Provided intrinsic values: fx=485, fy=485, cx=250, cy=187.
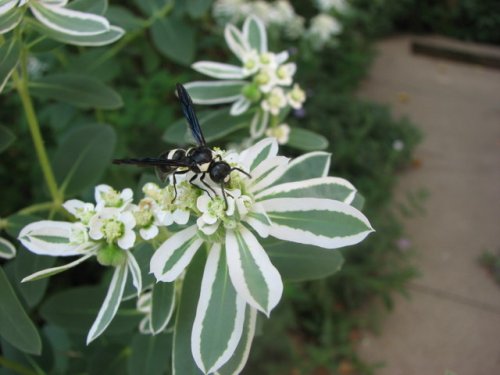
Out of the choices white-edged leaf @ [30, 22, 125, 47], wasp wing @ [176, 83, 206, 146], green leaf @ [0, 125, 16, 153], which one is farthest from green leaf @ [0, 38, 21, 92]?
wasp wing @ [176, 83, 206, 146]

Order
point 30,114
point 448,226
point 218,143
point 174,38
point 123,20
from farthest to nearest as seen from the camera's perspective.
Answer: point 448,226
point 218,143
point 174,38
point 123,20
point 30,114

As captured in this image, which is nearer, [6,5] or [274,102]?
[6,5]

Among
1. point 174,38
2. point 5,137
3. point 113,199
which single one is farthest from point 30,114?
point 174,38

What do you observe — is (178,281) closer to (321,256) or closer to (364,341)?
(321,256)

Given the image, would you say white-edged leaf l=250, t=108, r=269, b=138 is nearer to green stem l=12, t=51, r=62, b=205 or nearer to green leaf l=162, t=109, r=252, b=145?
green leaf l=162, t=109, r=252, b=145

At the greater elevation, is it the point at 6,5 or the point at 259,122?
the point at 6,5

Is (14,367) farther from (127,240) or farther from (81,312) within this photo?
(127,240)

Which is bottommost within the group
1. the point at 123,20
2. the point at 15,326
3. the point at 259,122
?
the point at 15,326
